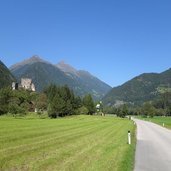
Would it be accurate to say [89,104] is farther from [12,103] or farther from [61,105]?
[12,103]

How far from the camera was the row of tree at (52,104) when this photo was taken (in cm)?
13586

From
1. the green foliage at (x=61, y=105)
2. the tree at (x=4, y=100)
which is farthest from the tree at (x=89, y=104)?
the tree at (x=4, y=100)

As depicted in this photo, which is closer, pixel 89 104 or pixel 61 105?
pixel 61 105

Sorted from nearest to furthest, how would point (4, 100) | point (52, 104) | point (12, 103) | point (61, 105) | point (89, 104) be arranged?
point (52, 104)
point (61, 105)
point (12, 103)
point (4, 100)
point (89, 104)

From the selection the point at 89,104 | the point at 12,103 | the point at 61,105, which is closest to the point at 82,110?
the point at 89,104

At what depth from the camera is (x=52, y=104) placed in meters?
135

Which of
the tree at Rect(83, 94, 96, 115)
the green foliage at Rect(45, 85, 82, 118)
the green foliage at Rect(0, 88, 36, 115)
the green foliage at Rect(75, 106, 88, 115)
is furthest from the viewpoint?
the tree at Rect(83, 94, 96, 115)

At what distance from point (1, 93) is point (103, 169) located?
14688 centimetres

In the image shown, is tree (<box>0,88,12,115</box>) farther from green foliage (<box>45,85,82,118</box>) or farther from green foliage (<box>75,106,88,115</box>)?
green foliage (<box>75,106,88,115</box>)

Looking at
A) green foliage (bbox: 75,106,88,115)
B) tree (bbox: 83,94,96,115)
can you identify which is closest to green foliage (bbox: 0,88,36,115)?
green foliage (bbox: 75,106,88,115)

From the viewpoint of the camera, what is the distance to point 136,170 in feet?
59.4

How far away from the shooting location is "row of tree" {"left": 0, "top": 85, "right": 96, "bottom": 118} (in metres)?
136

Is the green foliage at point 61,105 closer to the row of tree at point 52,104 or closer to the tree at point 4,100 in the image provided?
the row of tree at point 52,104

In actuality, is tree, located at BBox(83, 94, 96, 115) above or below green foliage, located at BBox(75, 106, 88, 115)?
above
